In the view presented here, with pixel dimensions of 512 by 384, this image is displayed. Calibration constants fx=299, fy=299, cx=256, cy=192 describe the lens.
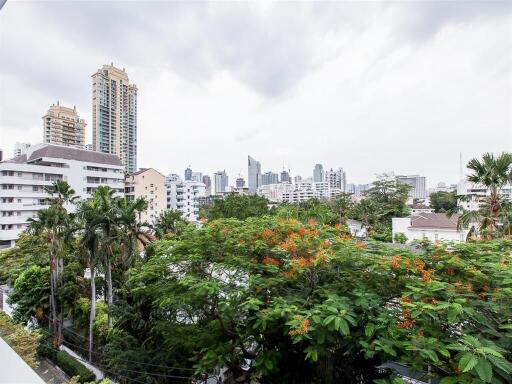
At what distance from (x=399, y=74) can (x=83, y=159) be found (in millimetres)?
22950

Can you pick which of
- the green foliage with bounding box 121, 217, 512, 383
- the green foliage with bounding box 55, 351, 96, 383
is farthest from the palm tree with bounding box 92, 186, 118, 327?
the green foliage with bounding box 121, 217, 512, 383

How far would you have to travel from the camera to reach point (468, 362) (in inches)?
68.4

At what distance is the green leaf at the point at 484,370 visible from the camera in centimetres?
166

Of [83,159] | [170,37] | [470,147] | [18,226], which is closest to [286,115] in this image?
[470,147]

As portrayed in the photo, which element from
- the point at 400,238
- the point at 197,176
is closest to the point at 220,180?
the point at 197,176

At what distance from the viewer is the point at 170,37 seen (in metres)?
3.95

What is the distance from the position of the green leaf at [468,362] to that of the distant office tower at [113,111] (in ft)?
138

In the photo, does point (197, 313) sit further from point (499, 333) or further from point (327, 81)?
point (327, 81)

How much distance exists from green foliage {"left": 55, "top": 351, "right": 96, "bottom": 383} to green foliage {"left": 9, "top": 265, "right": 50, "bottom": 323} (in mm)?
2022

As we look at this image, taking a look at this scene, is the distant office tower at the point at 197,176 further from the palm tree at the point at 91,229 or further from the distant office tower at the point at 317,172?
the palm tree at the point at 91,229

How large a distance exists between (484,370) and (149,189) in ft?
95.4

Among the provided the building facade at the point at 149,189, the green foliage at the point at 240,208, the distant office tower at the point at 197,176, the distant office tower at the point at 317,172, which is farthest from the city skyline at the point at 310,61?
the distant office tower at the point at 317,172

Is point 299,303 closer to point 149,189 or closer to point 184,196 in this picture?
point 149,189

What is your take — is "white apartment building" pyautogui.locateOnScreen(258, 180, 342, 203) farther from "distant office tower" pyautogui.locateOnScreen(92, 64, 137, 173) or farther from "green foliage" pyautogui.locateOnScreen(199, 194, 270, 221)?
"green foliage" pyautogui.locateOnScreen(199, 194, 270, 221)
